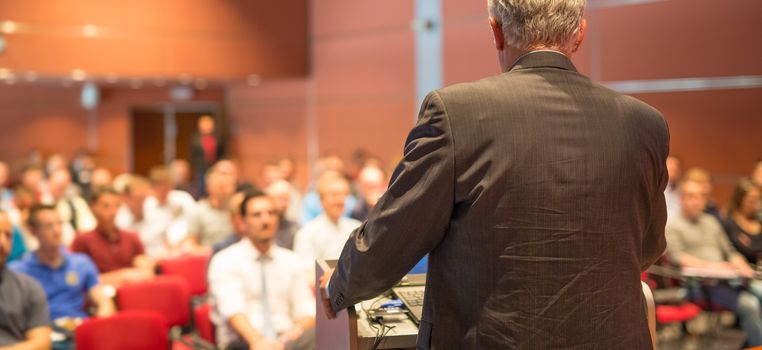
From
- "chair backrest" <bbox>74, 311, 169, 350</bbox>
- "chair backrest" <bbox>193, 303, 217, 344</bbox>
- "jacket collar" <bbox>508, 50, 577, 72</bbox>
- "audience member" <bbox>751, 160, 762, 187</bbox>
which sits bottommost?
"chair backrest" <bbox>193, 303, 217, 344</bbox>

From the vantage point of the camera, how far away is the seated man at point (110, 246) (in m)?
5.66

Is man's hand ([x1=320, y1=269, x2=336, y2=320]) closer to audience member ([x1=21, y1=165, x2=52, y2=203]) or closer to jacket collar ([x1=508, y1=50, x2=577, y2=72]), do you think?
jacket collar ([x1=508, y1=50, x2=577, y2=72])

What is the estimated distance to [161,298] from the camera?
4.78 meters

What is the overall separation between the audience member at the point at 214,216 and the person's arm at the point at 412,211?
552 centimetres

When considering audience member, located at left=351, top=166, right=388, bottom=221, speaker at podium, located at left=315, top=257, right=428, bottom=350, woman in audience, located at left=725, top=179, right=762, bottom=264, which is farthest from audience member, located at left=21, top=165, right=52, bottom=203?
speaker at podium, located at left=315, top=257, right=428, bottom=350

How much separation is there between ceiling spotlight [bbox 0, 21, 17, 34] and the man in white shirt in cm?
540

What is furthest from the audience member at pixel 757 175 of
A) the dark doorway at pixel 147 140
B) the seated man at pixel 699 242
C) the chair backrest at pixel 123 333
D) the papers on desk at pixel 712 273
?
the dark doorway at pixel 147 140

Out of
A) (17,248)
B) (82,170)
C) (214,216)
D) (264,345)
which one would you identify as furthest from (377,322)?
(82,170)

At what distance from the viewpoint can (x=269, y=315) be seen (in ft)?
13.8

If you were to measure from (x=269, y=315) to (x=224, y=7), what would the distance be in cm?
768

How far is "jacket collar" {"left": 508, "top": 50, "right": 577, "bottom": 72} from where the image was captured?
5.05ft

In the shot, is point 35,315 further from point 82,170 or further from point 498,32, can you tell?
point 82,170

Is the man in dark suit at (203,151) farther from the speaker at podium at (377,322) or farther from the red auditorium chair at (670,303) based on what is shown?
the speaker at podium at (377,322)

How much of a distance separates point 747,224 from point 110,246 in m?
4.59
